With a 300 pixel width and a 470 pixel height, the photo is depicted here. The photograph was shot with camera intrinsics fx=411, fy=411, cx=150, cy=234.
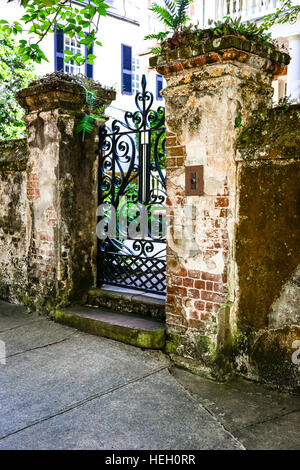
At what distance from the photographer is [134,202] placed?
4.65 meters

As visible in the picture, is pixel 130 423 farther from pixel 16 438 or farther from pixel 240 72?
pixel 240 72

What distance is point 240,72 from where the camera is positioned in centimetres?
332

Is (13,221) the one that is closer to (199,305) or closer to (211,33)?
(199,305)

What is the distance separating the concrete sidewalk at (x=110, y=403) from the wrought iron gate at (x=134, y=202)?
964mm

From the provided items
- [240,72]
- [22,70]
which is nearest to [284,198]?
[240,72]

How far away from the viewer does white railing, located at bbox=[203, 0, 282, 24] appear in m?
9.75

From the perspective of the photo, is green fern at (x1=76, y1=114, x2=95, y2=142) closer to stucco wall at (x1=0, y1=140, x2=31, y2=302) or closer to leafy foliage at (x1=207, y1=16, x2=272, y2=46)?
stucco wall at (x1=0, y1=140, x2=31, y2=302)

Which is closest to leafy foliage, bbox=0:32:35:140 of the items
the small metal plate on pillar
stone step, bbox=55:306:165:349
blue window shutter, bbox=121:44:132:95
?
blue window shutter, bbox=121:44:132:95

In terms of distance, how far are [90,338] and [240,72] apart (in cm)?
290

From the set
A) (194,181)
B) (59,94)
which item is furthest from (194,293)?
(59,94)

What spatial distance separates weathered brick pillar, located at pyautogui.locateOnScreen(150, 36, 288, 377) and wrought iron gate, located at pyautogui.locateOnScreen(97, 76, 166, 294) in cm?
64

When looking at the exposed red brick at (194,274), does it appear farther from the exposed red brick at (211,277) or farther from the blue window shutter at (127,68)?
the blue window shutter at (127,68)

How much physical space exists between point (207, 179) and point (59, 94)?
7.60 ft

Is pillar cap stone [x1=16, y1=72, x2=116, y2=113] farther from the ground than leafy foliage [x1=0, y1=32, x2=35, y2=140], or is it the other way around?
leafy foliage [x1=0, y1=32, x2=35, y2=140]
